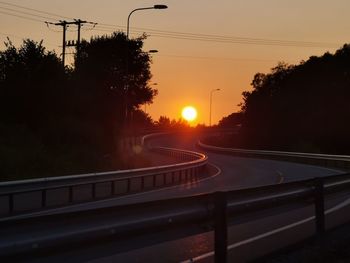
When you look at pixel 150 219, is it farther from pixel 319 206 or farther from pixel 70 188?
pixel 70 188

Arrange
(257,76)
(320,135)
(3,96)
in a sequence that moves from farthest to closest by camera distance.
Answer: (257,76), (320,135), (3,96)

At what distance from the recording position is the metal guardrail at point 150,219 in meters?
5.40

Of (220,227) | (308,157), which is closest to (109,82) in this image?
(308,157)

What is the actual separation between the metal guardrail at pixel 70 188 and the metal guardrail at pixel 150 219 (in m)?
7.66

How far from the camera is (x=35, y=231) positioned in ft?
18.0

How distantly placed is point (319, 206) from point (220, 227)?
2.97 m

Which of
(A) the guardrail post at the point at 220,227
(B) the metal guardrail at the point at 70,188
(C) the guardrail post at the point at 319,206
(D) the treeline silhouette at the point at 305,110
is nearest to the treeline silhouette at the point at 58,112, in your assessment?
(B) the metal guardrail at the point at 70,188

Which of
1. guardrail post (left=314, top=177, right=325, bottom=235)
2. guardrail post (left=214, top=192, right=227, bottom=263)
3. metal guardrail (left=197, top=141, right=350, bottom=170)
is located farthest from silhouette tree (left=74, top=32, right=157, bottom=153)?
guardrail post (left=214, top=192, right=227, bottom=263)

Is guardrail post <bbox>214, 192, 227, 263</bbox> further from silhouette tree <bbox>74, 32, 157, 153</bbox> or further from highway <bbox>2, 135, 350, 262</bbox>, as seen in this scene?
silhouette tree <bbox>74, 32, 157, 153</bbox>

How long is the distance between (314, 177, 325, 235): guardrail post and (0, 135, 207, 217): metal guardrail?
7.45 meters

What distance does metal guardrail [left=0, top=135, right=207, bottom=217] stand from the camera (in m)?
15.6

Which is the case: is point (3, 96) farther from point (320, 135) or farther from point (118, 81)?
point (320, 135)

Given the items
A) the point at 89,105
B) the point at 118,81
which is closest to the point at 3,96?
the point at 89,105

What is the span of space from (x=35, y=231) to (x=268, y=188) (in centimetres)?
435
